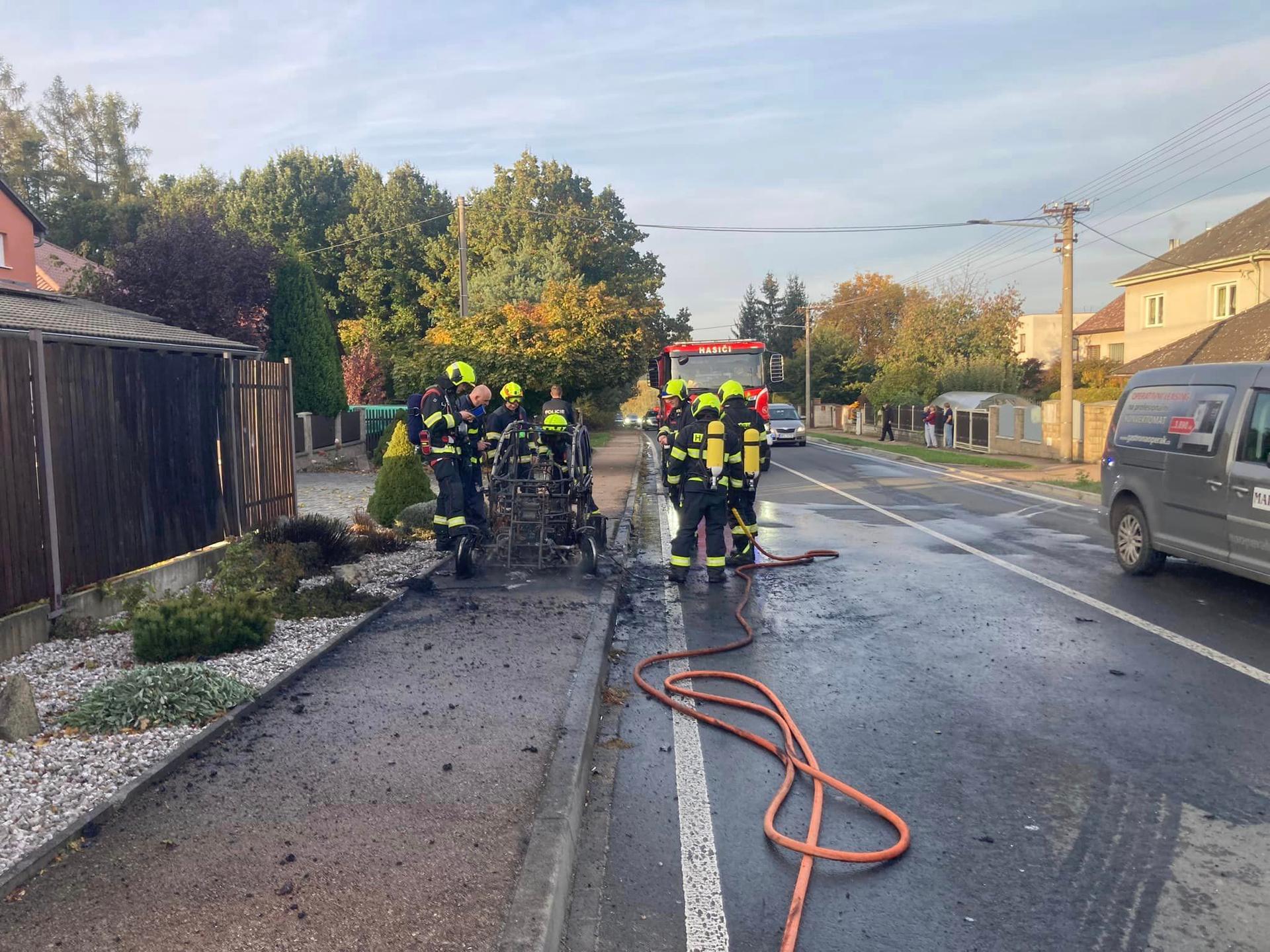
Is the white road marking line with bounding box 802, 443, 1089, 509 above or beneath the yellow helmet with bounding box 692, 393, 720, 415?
beneath

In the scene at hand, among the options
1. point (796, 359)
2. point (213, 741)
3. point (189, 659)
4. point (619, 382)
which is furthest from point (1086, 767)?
point (796, 359)

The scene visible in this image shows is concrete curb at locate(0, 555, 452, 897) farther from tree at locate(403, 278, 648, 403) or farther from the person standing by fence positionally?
the person standing by fence

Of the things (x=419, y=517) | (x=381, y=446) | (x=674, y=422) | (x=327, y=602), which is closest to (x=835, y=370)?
(x=381, y=446)

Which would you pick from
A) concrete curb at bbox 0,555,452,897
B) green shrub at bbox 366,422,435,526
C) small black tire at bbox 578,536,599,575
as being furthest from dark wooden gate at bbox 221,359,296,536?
concrete curb at bbox 0,555,452,897

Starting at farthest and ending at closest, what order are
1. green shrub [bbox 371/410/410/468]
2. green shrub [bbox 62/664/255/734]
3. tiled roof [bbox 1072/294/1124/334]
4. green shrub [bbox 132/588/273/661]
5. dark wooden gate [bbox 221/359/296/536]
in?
tiled roof [bbox 1072/294/1124/334] < green shrub [bbox 371/410/410/468] < dark wooden gate [bbox 221/359/296/536] < green shrub [bbox 132/588/273/661] < green shrub [bbox 62/664/255/734]

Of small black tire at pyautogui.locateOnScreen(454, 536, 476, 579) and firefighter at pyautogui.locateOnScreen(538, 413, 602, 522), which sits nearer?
small black tire at pyautogui.locateOnScreen(454, 536, 476, 579)

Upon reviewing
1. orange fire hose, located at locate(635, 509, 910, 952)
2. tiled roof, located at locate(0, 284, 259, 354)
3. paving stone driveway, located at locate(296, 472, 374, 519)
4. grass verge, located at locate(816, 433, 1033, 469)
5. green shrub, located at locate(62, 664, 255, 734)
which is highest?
tiled roof, located at locate(0, 284, 259, 354)

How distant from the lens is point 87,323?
29.0 feet

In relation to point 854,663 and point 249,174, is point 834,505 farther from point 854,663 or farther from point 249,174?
point 249,174

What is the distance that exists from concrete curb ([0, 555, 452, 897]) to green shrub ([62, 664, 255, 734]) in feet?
0.40

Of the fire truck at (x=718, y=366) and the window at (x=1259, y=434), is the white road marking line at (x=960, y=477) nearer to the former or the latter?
the fire truck at (x=718, y=366)

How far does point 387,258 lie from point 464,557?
4232cm

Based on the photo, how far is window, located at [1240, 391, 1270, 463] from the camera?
7945 millimetres

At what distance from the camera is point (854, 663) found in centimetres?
688
